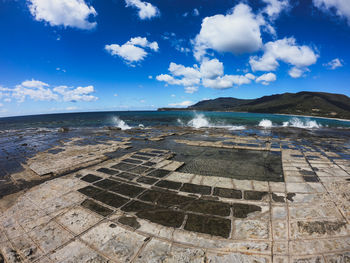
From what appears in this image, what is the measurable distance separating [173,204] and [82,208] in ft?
8.45

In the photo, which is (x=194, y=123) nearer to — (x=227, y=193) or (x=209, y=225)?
(x=227, y=193)

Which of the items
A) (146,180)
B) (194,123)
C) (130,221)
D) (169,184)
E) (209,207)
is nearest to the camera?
(130,221)

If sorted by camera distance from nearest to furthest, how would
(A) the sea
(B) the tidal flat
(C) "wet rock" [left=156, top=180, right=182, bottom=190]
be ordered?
(B) the tidal flat → (C) "wet rock" [left=156, top=180, right=182, bottom=190] → (A) the sea

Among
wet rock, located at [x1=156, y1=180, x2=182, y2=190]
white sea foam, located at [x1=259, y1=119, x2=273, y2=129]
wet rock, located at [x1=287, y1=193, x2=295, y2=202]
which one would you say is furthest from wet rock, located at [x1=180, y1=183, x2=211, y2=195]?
white sea foam, located at [x1=259, y1=119, x2=273, y2=129]

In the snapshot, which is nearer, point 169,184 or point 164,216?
point 164,216

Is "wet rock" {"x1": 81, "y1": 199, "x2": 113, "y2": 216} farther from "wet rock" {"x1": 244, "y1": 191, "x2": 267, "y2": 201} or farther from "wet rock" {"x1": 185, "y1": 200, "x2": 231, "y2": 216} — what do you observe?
"wet rock" {"x1": 244, "y1": 191, "x2": 267, "y2": 201}

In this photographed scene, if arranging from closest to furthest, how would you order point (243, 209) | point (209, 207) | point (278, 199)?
1. point (243, 209)
2. point (209, 207)
3. point (278, 199)

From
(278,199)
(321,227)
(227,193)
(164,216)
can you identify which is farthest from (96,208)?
(321,227)

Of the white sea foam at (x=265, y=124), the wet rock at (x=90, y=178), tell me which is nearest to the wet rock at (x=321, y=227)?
the wet rock at (x=90, y=178)

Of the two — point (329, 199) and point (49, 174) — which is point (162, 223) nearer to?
point (329, 199)

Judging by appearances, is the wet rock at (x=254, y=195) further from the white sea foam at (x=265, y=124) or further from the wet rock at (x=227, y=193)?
the white sea foam at (x=265, y=124)

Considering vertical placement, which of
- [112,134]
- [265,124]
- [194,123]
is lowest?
[265,124]

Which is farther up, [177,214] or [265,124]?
[265,124]

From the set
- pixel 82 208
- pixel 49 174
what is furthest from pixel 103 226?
pixel 49 174
